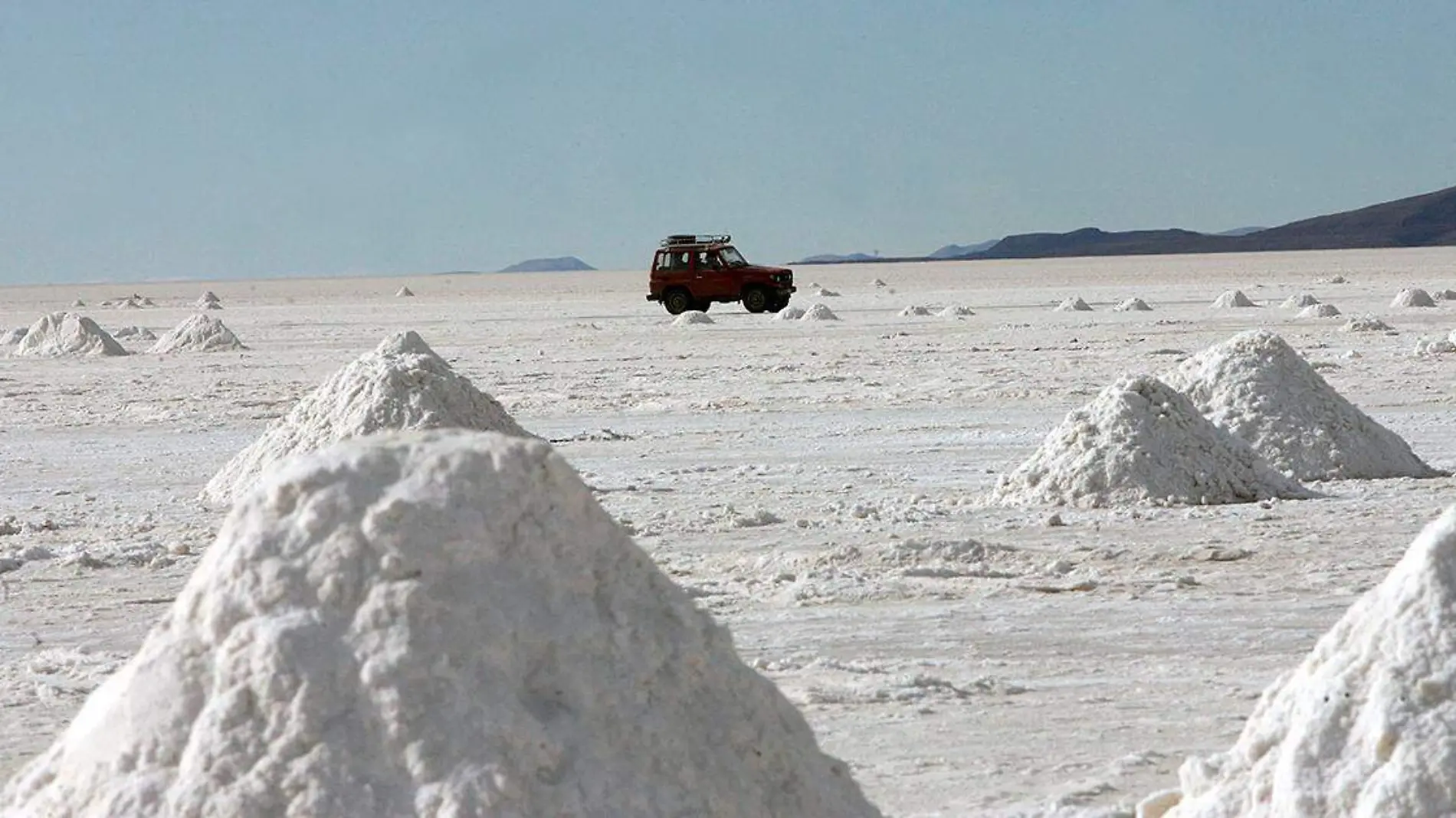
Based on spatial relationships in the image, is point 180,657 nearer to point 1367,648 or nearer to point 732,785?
point 732,785

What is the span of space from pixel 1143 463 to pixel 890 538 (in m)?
1.51

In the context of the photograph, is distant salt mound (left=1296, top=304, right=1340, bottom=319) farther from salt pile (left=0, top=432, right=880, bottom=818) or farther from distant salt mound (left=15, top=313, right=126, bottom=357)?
salt pile (left=0, top=432, right=880, bottom=818)

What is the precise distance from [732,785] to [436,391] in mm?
6600

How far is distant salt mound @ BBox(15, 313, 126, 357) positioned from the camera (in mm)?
24969

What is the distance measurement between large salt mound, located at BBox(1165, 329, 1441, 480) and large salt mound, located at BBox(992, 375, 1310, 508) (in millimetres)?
481

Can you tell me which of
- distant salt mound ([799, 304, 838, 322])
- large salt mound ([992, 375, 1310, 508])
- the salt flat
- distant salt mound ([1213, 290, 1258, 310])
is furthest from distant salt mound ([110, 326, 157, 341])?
large salt mound ([992, 375, 1310, 508])

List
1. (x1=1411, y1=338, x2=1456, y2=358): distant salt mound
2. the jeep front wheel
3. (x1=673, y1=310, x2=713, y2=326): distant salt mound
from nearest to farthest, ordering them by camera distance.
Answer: (x1=1411, y1=338, x2=1456, y2=358): distant salt mound, (x1=673, y1=310, x2=713, y2=326): distant salt mound, the jeep front wheel

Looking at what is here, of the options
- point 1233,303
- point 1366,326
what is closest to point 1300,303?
point 1233,303

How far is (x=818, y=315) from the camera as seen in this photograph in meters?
30.1

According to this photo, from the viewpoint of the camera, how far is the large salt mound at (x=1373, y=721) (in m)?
3.39

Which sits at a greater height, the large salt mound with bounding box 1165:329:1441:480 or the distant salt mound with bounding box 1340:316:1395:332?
the large salt mound with bounding box 1165:329:1441:480

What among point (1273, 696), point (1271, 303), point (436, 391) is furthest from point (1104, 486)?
point (1271, 303)

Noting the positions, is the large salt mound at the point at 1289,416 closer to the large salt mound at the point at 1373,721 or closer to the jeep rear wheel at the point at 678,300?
the large salt mound at the point at 1373,721

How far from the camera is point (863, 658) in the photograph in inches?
244
